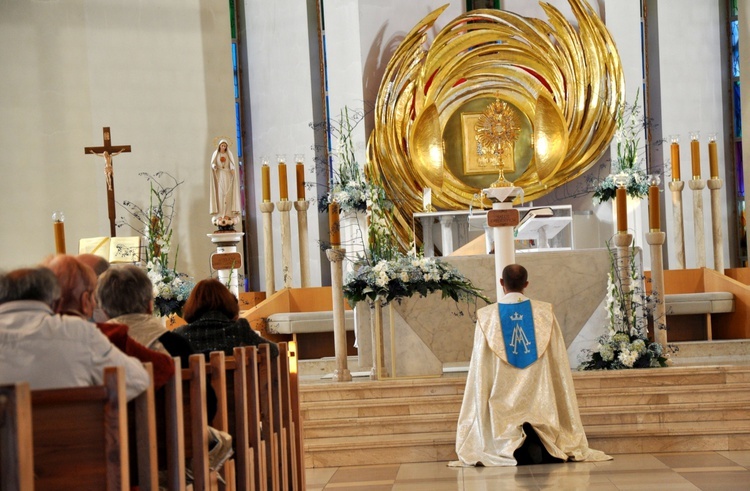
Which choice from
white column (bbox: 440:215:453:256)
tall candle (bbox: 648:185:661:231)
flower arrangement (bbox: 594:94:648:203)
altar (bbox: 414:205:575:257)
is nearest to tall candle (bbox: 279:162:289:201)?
altar (bbox: 414:205:575:257)

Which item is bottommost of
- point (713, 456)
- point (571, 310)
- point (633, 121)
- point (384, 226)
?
point (713, 456)

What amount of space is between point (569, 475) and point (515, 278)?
1.35m

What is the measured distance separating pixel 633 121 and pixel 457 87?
2.37 m

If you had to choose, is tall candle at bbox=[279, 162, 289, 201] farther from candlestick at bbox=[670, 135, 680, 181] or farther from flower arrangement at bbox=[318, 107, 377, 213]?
candlestick at bbox=[670, 135, 680, 181]

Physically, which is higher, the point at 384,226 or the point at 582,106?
the point at 582,106

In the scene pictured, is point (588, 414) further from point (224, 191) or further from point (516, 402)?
point (224, 191)

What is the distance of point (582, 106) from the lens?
14320mm

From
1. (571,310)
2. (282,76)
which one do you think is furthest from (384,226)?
(282,76)

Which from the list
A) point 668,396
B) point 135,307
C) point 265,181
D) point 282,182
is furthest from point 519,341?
point 265,181

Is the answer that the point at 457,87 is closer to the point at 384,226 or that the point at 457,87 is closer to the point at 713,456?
the point at 384,226

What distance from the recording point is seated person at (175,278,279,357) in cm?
483

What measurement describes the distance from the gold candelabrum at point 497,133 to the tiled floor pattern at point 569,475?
777 centimetres

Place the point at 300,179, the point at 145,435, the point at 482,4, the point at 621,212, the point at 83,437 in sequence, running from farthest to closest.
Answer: the point at 482,4
the point at 300,179
the point at 621,212
the point at 145,435
the point at 83,437

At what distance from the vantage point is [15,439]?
232 centimetres
